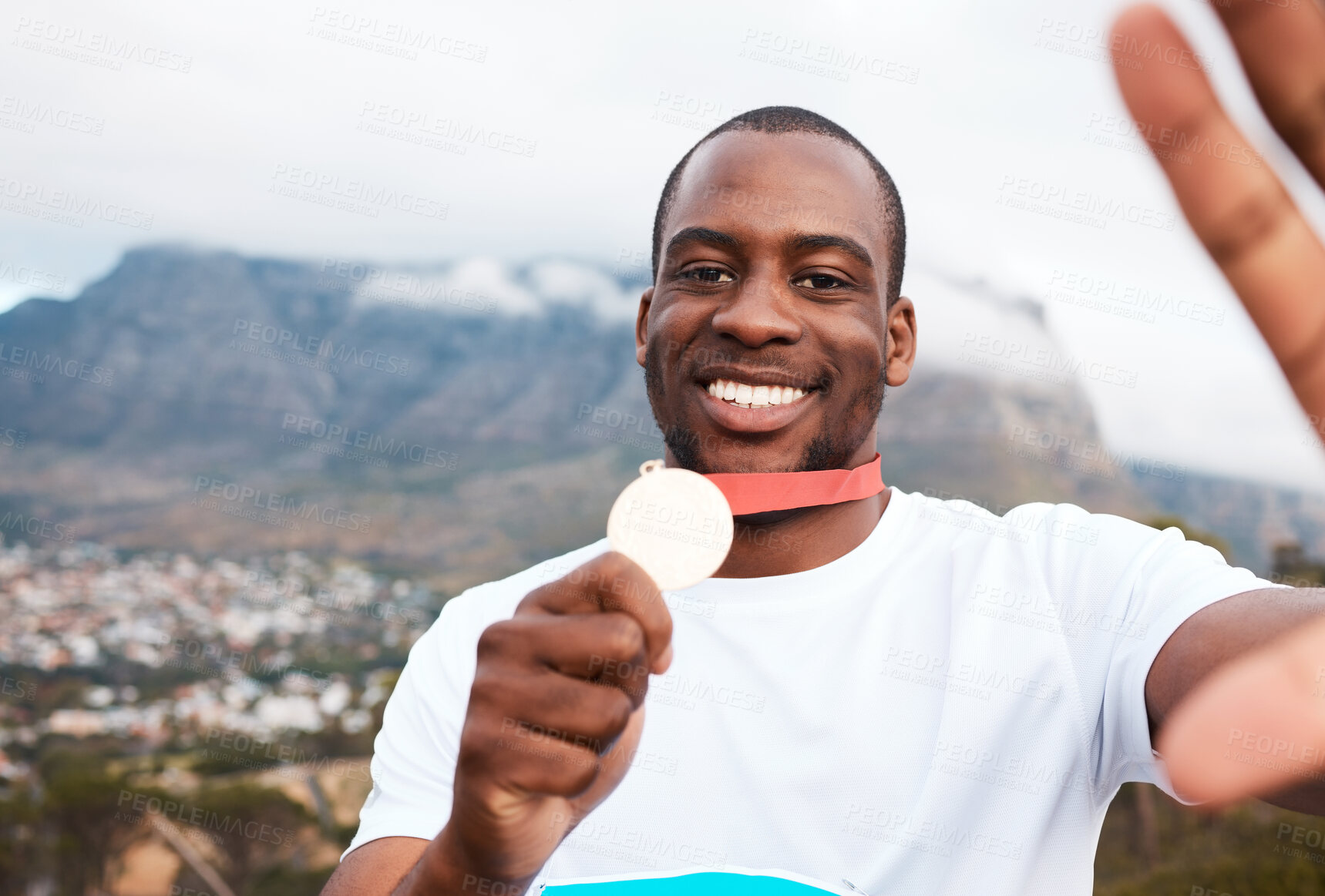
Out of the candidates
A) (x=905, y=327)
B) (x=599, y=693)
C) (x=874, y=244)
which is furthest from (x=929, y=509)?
(x=599, y=693)

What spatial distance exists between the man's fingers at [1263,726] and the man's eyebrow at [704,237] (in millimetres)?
2129

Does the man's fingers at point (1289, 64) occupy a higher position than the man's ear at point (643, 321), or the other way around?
the man's fingers at point (1289, 64)

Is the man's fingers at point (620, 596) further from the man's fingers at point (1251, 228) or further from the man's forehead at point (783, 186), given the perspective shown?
the man's forehead at point (783, 186)

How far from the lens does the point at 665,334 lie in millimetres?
3609

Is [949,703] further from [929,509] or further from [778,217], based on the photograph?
[778,217]

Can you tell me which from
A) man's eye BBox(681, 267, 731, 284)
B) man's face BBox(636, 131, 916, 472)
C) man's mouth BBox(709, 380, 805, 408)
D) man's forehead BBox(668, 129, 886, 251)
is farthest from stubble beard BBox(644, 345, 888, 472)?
man's forehead BBox(668, 129, 886, 251)

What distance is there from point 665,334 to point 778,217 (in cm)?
61

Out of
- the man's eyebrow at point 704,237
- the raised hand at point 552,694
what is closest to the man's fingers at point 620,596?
the raised hand at point 552,694

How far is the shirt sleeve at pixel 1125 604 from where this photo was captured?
270 centimetres

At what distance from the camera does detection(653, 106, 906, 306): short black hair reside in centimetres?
387

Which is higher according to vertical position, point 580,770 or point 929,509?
point 580,770

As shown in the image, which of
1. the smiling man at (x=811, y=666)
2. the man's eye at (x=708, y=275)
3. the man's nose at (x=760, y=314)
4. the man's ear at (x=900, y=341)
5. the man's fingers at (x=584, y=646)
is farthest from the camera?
the man's ear at (x=900, y=341)

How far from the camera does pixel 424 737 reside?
3.41 meters

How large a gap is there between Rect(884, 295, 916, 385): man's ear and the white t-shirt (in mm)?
929
